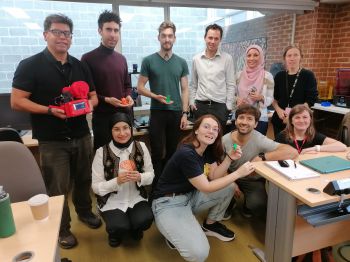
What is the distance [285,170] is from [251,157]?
53 centimetres

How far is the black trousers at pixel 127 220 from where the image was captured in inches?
73.9

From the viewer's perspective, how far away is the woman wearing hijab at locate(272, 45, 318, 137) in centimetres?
273

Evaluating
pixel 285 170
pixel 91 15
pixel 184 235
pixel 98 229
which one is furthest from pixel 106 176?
pixel 91 15

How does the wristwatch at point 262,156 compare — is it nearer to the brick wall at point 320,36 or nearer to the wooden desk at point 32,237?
the wooden desk at point 32,237

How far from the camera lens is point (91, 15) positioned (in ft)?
10.4

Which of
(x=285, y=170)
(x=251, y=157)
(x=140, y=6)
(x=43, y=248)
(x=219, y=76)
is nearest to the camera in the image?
(x=43, y=248)

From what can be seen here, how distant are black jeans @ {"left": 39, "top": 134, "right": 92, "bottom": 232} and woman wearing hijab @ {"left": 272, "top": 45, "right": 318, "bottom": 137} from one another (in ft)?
6.31

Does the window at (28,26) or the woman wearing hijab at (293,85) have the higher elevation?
the window at (28,26)

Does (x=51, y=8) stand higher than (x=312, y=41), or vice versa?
(x=51, y=8)

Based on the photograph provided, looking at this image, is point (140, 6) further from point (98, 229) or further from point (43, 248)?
point (43, 248)

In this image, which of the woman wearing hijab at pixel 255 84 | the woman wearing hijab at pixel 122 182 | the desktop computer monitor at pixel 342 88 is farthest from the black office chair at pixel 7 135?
the desktop computer monitor at pixel 342 88

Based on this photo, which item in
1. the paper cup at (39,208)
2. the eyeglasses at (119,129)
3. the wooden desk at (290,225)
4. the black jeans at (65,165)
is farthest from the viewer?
the eyeglasses at (119,129)

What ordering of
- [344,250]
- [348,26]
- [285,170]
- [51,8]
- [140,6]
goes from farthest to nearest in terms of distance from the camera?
1. [348,26]
2. [140,6]
3. [51,8]
4. [344,250]
5. [285,170]

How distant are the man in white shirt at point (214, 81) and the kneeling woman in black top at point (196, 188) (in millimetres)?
838
